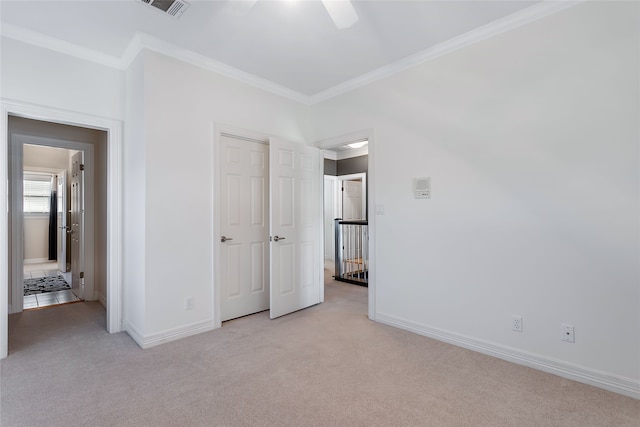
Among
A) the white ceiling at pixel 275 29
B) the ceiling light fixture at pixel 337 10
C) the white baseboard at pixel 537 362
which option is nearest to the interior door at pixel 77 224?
the white ceiling at pixel 275 29

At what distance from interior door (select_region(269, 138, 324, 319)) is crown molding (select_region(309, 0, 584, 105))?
0.97 meters

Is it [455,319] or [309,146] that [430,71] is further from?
[455,319]

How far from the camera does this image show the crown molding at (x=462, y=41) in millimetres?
2203

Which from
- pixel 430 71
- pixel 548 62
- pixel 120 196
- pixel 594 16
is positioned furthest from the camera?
pixel 120 196

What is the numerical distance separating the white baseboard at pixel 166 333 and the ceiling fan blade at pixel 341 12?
285 cm

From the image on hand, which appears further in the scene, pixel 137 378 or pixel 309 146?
pixel 309 146

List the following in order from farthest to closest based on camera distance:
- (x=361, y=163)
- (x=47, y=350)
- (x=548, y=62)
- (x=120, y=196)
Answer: (x=361, y=163), (x=120, y=196), (x=47, y=350), (x=548, y=62)

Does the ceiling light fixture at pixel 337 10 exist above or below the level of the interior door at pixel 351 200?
above

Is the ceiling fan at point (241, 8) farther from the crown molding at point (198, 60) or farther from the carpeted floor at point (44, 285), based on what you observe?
the carpeted floor at point (44, 285)

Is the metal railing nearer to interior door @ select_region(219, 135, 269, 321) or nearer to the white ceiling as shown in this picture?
interior door @ select_region(219, 135, 269, 321)

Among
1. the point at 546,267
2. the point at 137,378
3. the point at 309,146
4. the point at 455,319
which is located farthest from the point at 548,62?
the point at 137,378

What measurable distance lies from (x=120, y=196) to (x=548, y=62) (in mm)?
3886

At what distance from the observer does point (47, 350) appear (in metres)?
2.58

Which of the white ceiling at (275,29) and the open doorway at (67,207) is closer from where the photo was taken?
the white ceiling at (275,29)
